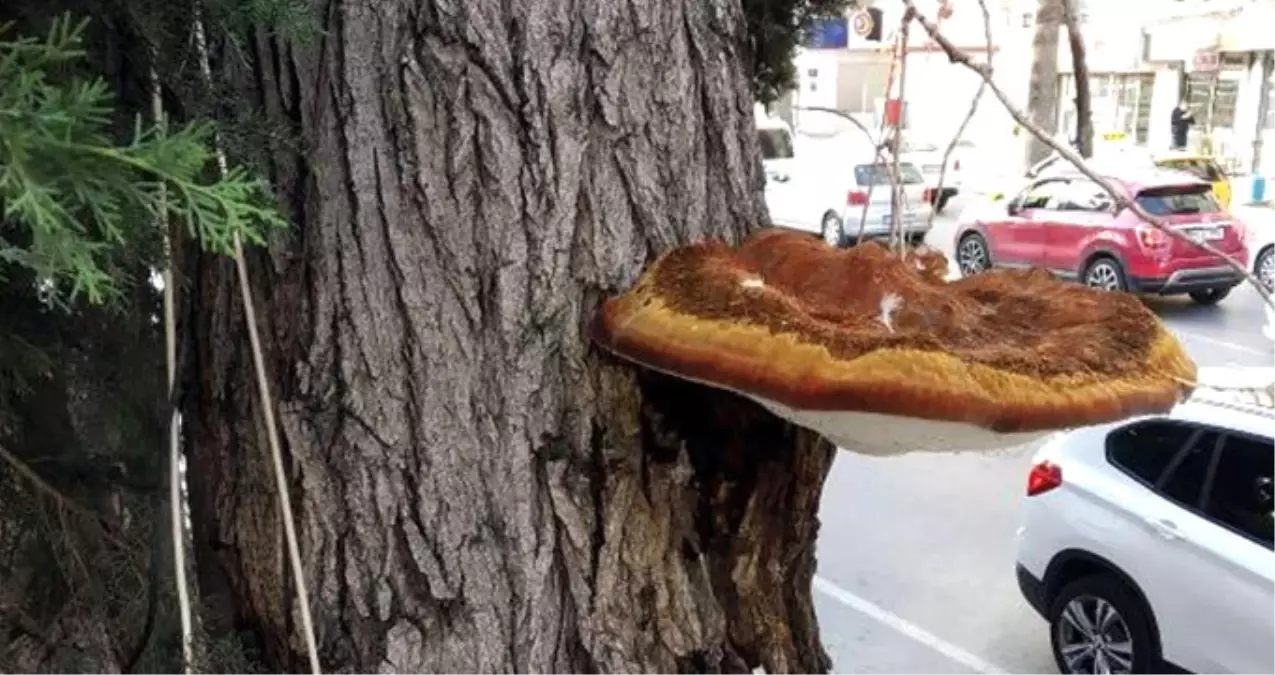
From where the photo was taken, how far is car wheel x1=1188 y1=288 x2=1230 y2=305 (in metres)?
11.2

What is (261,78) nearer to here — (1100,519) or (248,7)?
(248,7)

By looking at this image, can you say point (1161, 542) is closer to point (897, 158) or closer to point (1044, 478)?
point (1044, 478)

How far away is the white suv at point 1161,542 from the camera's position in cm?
416

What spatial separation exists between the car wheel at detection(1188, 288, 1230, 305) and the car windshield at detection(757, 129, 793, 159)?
605cm

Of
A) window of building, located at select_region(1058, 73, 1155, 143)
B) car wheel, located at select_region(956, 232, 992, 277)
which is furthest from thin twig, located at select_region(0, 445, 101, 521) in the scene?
window of building, located at select_region(1058, 73, 1155, 143)

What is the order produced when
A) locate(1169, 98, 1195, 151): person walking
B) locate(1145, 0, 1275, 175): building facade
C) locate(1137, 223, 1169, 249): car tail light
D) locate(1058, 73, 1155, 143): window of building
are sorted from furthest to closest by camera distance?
locate(1058, 73, 1155, 143): window of building → locate(1169, 98, 1195, 151): person walking → locate(1145, 0, 1275, 175): building facade → locate(1137, 223, 1169, 249): car tail light

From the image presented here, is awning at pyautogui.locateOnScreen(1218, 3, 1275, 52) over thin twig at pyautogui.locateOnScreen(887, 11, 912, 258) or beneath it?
beneath

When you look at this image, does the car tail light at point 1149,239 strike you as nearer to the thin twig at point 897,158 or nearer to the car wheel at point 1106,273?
the car wheel at point 1106,273

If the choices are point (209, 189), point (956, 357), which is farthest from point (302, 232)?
point (956, 357)

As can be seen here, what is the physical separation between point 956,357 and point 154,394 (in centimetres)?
80

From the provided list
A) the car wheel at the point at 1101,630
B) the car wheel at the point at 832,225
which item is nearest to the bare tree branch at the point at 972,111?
→ the car wheel at the point at 1101,630

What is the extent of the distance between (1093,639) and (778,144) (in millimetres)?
12513

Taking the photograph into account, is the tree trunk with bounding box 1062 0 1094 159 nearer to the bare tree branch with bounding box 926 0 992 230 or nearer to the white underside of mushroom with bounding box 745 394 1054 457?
the bare tree branch with bounding box 926 0 992 230

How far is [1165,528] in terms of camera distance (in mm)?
4430
